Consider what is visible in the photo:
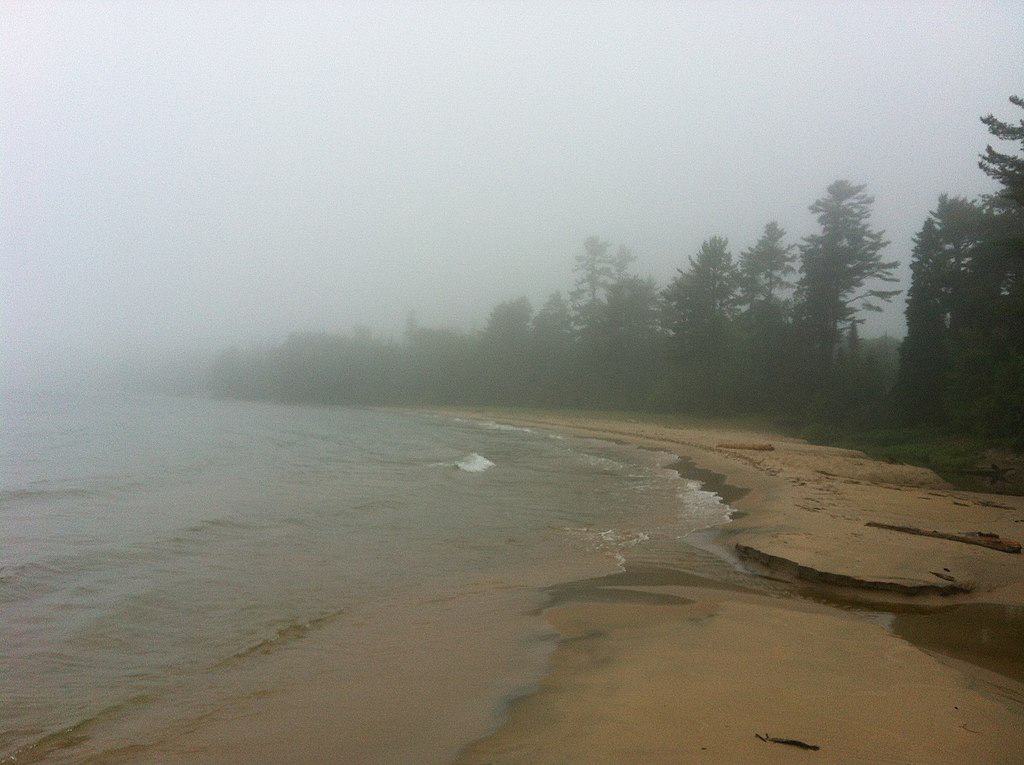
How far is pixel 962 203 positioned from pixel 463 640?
37.3 m

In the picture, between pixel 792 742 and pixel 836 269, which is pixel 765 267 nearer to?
pixel 836 269

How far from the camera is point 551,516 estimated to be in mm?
12648

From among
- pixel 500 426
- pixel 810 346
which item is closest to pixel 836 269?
pixel 810 346

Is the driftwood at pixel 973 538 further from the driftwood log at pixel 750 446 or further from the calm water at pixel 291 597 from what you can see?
the driftwood log at pixel 750 446

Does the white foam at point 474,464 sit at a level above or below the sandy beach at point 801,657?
below

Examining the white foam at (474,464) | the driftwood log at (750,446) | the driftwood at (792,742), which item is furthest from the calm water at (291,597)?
the driftwood log at (750,446)

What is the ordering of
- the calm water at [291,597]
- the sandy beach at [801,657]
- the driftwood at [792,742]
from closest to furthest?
1. the driftwood at [792,742]
2. the sandy beach at [801,657]
3. the calm water at [291,597]

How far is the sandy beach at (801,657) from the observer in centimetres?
366

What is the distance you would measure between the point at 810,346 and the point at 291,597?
38.6m

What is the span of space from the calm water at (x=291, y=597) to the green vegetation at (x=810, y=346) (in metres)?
14.3

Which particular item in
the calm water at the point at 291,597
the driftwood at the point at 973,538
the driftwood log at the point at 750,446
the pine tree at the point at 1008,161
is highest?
the pine tree at the point at 1008,161

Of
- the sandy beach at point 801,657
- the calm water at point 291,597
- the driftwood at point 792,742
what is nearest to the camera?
the driftwood at point 792,742

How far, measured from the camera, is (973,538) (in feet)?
29.9

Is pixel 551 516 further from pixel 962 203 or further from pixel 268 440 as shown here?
pixel 962 203
